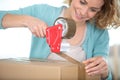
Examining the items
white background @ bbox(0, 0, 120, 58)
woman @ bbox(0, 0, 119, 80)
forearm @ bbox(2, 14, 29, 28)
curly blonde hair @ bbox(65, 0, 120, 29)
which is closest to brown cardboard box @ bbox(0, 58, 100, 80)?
forearm @ bbox(2, 14, 29, 28)

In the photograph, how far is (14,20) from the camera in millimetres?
1062

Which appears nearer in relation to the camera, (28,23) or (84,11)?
(28,23)

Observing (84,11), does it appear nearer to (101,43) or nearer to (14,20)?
(101,43)

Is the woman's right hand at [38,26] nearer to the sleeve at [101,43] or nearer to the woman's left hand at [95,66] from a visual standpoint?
the woman's left hand at [95,66]

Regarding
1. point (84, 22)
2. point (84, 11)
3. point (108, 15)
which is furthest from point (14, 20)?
point (108, 15)

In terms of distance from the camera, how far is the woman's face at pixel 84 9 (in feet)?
4.09

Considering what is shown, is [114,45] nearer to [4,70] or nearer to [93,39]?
[93,39]

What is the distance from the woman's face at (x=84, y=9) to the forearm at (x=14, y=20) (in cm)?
34

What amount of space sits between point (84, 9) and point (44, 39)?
260mm

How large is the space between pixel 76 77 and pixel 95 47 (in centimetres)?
57

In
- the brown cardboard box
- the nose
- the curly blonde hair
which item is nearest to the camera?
the brown cardboard box

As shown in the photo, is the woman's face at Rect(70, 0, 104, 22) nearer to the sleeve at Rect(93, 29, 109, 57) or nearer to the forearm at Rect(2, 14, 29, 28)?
the sleeve at Rect(93, 29, 109, 57)

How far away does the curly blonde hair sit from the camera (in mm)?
1369

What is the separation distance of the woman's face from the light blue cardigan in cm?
8
